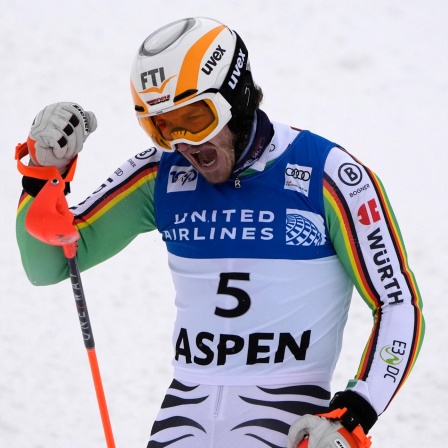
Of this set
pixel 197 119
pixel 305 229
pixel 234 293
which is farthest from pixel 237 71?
pixel 234 293

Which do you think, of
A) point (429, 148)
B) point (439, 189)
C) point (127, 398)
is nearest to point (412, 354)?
point (127, 398)

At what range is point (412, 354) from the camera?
2.76 metres

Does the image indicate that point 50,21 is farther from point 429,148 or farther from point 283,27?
point 429,148

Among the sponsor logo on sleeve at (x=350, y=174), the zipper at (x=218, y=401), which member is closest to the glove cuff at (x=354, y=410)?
the zipper at (x=218, y=401)

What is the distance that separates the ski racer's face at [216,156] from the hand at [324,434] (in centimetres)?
76

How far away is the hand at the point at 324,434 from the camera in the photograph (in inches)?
102

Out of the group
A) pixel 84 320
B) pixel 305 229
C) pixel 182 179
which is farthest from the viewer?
pixel 84 320

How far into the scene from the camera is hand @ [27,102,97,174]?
2912 millimetres

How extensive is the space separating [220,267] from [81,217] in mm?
522

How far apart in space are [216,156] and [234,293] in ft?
1.34

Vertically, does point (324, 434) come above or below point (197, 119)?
below

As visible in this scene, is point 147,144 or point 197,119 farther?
point 147,144

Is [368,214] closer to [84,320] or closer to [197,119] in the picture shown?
[197,119]

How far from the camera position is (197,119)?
2.83 meters
